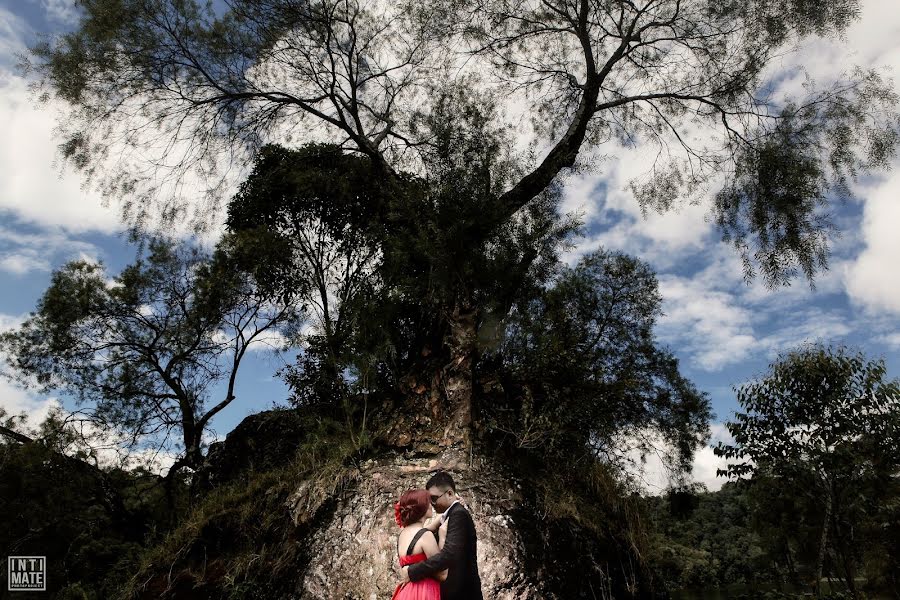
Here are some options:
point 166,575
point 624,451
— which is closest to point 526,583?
point 624,451

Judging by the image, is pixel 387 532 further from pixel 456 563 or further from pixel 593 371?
pixel 593 371

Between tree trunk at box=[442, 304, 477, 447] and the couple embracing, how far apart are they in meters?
3.52

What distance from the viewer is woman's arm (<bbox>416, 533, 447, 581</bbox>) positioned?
421 cm

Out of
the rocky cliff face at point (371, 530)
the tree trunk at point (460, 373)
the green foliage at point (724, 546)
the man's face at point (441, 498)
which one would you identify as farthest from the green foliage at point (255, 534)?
the green foliage at point (724, 546)

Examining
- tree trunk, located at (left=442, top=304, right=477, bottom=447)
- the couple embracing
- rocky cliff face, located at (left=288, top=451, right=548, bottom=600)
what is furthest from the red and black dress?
tree trunk, located at (left=442, top=304, right=477, bottom=447)

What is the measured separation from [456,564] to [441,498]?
1.72ft

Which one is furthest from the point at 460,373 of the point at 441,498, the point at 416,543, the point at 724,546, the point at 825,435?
the point at 724,546

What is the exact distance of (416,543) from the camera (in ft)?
14.0

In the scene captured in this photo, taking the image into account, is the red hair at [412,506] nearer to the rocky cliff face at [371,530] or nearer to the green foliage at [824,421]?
the rocky cliff face at [371,530]

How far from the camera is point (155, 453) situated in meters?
12.6

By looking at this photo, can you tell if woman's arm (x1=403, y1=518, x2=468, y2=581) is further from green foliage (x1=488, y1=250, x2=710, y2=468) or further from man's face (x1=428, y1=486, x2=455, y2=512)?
green foliage (x1=488, y1=250, x2=710, y2=468)

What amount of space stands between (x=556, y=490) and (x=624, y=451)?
2.57 m

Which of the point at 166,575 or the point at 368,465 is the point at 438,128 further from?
the point at 166,575
